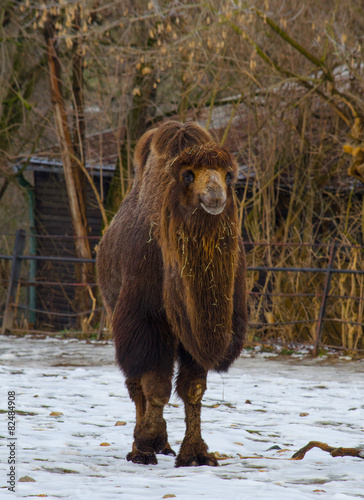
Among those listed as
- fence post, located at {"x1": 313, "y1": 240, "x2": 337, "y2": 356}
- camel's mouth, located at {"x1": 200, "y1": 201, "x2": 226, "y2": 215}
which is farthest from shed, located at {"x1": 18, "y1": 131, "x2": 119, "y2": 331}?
camel's mouth, located at {"x1": 200, "y1": 201, "x2": 226, "y2": 215}

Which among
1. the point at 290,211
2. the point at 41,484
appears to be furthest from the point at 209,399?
the point at 290,211

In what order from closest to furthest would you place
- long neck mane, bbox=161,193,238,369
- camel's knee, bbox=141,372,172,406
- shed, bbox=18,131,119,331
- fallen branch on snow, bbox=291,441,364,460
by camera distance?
long neck mane, bbox=161,193,238,369 < camel's knee, bbox=141,372,172,406 < fallen branch on snow, bbox=291,441,364,460 < shed, bbox=18,131,119,331

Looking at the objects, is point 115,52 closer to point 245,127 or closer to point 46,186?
point 245,127

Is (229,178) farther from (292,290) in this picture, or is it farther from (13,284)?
(13,284)

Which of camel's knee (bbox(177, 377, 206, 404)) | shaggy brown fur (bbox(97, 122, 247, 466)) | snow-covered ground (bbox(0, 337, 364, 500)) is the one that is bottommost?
snow-covered ground (bbox(0, 337, 364, 500))

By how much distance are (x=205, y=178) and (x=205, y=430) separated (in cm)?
244

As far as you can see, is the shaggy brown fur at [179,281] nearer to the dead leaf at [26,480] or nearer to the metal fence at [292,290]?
the dead leaf at [26,480]

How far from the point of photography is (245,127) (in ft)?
45.5

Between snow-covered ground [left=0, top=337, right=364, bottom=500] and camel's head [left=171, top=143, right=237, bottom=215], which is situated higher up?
camel's head [left=171, top=143, right=237, bottom=215]

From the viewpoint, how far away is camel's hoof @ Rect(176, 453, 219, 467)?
486 centimetres

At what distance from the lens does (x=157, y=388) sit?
196 inches

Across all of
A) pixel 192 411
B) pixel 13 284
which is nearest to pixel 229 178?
pixel 192 411

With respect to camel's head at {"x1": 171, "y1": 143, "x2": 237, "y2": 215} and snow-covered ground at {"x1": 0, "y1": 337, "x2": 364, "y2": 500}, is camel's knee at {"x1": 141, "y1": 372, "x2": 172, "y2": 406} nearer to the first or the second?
snow-covered ground at {"x1": 0, "y1": 337, "x2": 364, "y2": 500}

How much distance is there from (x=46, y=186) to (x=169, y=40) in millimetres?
4976
